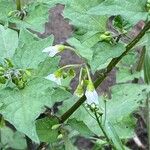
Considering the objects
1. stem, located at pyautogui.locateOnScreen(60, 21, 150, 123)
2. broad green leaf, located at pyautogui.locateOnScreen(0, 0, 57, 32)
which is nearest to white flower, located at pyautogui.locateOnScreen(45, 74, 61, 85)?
stem, located at pyautogui.locateOnScreen(60, 21, 150, 123)

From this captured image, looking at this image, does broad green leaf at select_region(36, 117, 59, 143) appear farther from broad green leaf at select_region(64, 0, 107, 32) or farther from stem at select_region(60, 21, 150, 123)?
broad green leaf at select_region(64, 0, 107, 32)

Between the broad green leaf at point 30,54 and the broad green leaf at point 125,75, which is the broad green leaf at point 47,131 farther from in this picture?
the broad green leaf at point 125,75

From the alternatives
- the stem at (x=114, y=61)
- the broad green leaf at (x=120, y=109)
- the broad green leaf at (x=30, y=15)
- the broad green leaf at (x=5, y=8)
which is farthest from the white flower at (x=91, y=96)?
the broad green leaf at (x=5, y=8)

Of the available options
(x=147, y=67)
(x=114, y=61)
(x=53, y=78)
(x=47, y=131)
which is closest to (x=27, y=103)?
(x=53, y=78)

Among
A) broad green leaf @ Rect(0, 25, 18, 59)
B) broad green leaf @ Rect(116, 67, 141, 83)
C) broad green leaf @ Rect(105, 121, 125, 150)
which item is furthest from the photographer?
broad green leaf @ Rect(116, 67, 141, 83)

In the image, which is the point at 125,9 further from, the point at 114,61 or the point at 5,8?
the point at 5,8

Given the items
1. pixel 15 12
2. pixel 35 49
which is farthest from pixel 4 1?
pixel 35 49

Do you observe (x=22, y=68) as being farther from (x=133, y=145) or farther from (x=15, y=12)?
(x=133, y=145)
